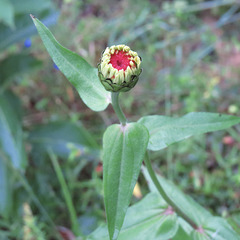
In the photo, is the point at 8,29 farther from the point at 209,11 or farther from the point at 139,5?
the point at 209,11

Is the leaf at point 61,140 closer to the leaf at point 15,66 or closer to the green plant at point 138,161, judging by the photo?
the leaf at point 15,66

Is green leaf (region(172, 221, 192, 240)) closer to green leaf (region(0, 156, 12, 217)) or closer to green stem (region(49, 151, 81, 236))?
green stem (region(49, 151, 81, 236))

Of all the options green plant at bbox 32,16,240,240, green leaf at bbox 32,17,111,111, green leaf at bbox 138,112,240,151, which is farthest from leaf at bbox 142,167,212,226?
green leaf at bbox 32,17,111,111

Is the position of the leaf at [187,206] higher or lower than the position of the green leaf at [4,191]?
lower

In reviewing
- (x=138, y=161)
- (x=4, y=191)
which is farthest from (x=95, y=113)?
(x=138, y=161)

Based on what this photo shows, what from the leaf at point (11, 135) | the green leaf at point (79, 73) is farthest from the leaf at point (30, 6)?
the green leaf at point (79, 73)

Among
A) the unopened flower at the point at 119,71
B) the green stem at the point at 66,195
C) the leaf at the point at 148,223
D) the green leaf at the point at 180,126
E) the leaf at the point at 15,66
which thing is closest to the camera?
the unopened flower at the point at 119,71
